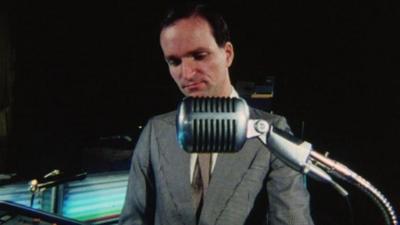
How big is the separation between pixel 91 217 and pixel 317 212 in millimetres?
3816

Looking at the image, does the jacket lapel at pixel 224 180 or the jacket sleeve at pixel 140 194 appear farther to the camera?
the jacket sleeve at pixel 140 194

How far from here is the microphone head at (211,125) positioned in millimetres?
732

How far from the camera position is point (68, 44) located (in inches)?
137

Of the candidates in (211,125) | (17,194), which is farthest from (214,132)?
(17,194)

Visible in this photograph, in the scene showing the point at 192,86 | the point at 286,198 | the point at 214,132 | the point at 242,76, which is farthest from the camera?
the point at 242,76

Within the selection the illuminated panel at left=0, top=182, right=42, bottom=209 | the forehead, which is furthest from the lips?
the illuminated panel at left=0, top=182, right=42, bottom=209

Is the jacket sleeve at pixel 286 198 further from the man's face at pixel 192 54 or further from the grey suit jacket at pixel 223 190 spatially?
the man's face at pixel 192 54

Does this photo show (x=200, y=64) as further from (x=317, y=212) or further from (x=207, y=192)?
(x=317, y=212)

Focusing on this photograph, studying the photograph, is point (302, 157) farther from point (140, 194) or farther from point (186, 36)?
point (140, 194)

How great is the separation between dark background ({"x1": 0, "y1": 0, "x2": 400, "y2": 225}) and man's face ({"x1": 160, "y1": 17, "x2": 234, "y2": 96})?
217 cm

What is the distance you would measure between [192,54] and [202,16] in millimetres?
173

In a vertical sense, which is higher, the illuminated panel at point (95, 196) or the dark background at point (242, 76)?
the dark background at point (242, 76)

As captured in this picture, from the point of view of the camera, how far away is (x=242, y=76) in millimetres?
5508

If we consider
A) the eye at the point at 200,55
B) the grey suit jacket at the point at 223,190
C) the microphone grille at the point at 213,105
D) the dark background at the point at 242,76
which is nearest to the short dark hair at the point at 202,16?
the eye at the point at 200,55
